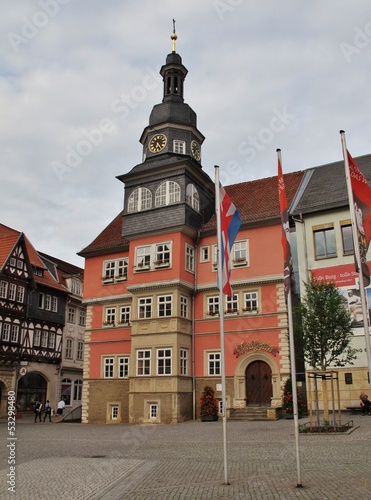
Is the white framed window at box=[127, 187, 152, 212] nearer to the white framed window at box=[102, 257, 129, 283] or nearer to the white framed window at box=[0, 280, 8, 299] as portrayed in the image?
the white framed window at box=[102, 257, 129, 283]

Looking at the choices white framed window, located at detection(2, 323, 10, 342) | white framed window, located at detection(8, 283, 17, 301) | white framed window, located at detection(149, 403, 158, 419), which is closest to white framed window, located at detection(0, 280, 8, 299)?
white framed window, located at detection(8, 283, 17, 301)

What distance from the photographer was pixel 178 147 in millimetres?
33875

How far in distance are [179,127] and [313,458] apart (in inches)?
1022

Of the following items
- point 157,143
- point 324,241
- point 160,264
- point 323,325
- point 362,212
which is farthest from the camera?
point 157,143

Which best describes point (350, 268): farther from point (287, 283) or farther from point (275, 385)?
point (287, 283)

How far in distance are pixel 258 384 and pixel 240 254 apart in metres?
7.44

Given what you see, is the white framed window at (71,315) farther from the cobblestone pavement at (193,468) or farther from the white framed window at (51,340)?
the cobblestone pavement at (193,468)

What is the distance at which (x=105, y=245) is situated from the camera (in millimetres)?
34719

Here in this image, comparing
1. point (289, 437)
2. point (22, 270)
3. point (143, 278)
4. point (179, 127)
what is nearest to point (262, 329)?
point (143, 278)

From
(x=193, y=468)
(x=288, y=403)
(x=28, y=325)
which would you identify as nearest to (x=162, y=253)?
(x=288, y=403)

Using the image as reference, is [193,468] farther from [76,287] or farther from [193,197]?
[76,287]

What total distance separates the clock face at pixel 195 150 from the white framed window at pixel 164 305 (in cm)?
1061

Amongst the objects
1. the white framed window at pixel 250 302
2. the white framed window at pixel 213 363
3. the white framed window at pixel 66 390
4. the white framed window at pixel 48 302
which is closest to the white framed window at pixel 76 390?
the white framed window at pixel 66 390

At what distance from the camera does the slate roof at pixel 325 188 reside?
28656 millimetres
